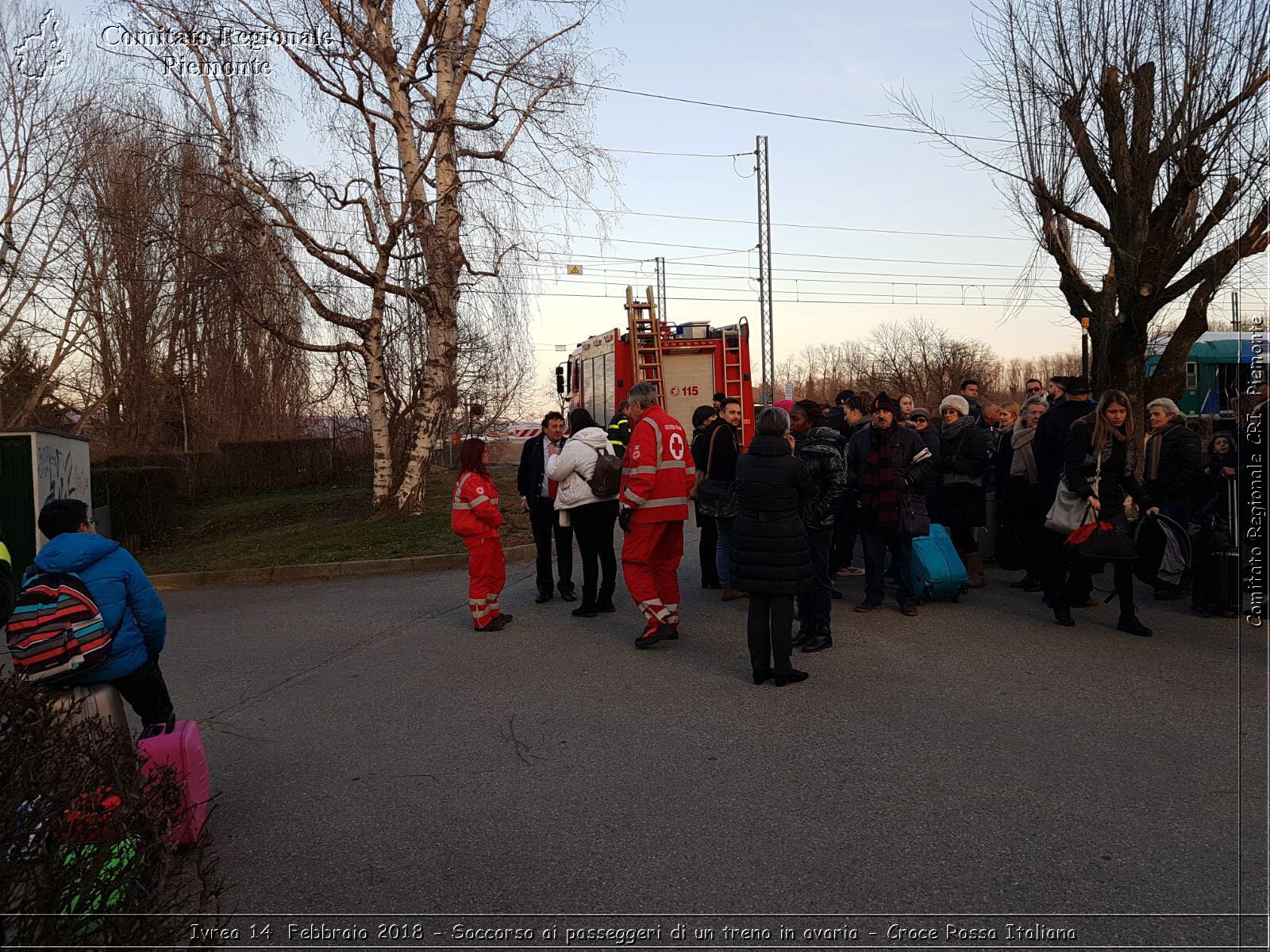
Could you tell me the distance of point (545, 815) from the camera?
465 cm

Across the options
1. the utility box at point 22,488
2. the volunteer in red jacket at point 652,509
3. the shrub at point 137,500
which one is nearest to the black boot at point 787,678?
the volunteer in red jacket at point 652,509

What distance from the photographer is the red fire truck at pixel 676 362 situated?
1995 cm

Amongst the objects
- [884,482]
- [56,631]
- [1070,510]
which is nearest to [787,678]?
[884,482]

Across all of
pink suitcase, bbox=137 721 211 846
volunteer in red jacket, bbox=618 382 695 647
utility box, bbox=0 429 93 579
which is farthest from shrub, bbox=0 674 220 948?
utility box, bbox=0 429 93 579

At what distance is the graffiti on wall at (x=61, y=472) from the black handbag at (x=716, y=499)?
862cm

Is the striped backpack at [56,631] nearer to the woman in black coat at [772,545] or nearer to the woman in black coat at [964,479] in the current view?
the woman in black coat at [772,545]

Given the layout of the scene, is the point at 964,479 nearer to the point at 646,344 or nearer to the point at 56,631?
the point at 56,631

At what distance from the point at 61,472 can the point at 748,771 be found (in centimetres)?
1297

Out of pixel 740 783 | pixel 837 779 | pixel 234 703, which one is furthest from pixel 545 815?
pixel 234 703

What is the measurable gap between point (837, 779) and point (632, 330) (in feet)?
50.7

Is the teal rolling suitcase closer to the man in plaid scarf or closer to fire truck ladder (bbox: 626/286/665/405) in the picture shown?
the man in plaid scarf

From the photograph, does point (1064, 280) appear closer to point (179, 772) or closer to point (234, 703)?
point (234, 703)

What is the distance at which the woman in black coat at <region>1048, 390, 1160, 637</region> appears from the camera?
7.85m

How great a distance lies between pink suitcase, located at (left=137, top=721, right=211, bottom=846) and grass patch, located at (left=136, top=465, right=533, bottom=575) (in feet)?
32.3
